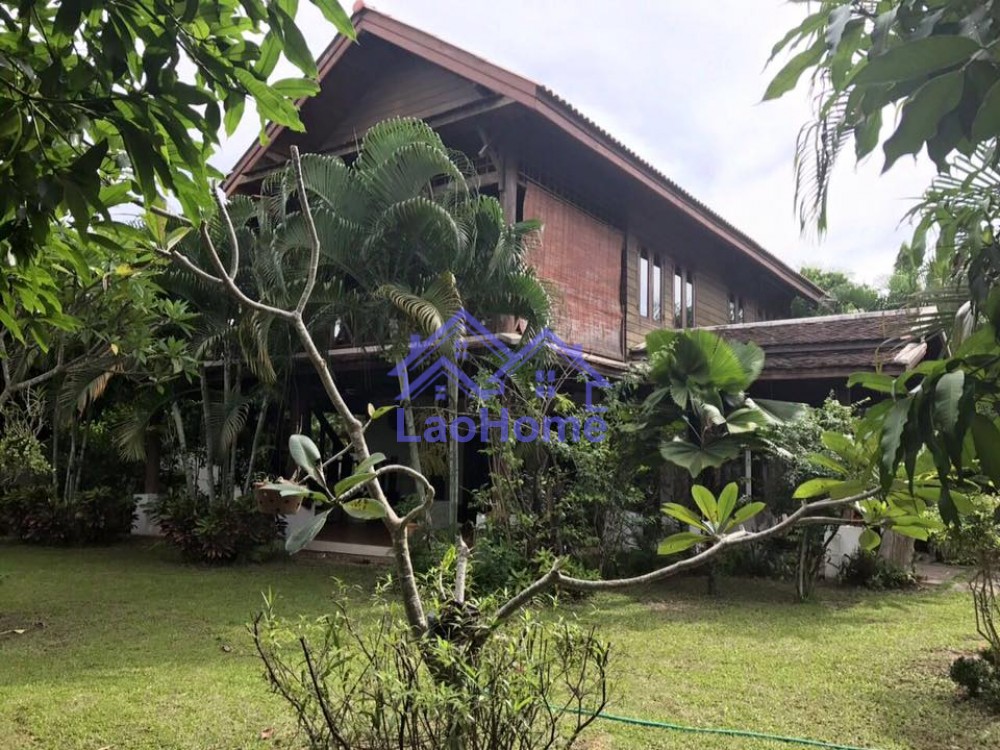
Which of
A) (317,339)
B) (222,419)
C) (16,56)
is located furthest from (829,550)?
(16,56)

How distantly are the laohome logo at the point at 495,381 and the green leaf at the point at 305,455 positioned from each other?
17.2 feet

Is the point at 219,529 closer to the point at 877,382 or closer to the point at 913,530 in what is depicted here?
the point at 913,530

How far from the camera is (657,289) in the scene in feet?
43.1

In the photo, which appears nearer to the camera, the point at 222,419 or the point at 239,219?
the point at 239,219

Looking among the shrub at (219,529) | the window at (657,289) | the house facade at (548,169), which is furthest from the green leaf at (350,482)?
the window at (657,289)

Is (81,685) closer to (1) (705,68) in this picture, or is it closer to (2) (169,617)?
(2) (169,617)

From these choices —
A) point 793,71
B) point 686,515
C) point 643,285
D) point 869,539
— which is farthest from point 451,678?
point 643,285

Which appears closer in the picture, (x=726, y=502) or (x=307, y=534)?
(x=307, y=534)

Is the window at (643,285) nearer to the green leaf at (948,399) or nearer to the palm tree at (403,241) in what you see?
the palm tree at (403,241)

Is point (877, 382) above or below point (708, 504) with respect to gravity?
above

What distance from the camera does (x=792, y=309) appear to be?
1908 cm

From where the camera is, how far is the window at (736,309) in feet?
52.8

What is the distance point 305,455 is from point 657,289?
11783 mm

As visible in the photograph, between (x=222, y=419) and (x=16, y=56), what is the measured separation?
28.2 ft
